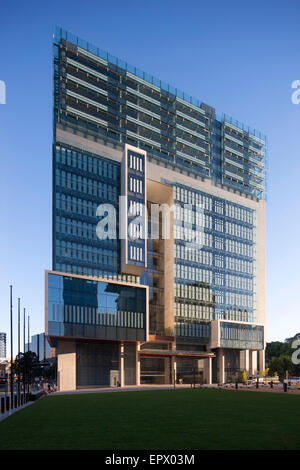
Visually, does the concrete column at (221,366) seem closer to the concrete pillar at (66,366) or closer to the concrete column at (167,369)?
the concrete column at (167,369)

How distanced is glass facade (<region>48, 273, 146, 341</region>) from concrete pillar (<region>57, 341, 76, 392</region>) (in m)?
4.16

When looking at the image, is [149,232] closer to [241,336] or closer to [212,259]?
[212,259]

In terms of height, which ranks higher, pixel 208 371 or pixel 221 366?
pixel 221 366

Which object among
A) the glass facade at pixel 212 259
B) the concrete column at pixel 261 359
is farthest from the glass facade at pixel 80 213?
the concrete column at pixel 261 359

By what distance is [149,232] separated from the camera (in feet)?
348

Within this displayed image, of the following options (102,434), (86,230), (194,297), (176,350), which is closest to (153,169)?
(86,230)

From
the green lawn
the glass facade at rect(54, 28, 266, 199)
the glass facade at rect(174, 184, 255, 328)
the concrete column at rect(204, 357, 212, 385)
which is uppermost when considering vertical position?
the glass facade at rect(54, 28, 266, 199)

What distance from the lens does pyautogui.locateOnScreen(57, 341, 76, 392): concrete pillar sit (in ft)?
259

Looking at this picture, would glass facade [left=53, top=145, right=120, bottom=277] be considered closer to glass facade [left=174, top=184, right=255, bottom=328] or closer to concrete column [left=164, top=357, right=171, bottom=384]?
glass facade [left=174, top=184, right=255, bottom=328]

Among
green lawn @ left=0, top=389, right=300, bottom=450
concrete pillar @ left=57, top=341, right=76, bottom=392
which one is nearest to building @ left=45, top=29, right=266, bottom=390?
concrete pillar @ left=57, top=341, right=76, bottom=392

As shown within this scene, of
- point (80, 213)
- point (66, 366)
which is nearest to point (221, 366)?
point (66, 366)

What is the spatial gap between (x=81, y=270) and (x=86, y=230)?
8121 millimetres

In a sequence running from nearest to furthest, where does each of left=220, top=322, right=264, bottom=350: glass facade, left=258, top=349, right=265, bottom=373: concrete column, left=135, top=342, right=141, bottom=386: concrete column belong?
left=135, top=342, right=141, bottom=386: concrete column, left=220, top=322, right=264, bottom=350: glass facade, left=258, top=349, right=265, bottom=373: concrete column

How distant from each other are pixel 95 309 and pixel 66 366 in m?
11.0
